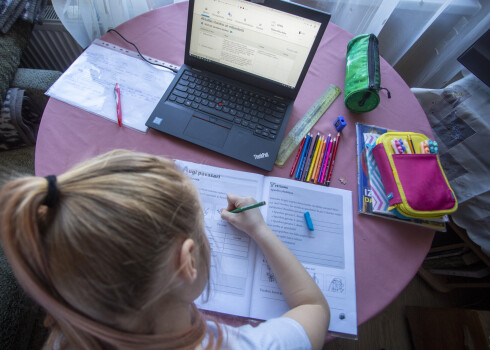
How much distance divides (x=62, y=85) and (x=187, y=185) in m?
0.57

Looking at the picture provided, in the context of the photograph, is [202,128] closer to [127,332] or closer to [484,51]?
[127,332]

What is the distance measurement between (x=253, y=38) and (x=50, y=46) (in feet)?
3.64

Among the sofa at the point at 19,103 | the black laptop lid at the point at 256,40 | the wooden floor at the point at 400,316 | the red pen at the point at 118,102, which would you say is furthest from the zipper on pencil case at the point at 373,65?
the sofa at the point at 19,103

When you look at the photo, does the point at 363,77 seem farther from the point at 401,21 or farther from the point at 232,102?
the point at 401,21

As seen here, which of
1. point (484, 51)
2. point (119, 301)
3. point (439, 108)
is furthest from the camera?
point (439, 108)

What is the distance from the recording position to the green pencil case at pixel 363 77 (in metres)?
0.75

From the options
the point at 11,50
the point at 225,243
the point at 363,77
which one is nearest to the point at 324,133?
the point at 363,77

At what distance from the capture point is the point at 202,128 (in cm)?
72

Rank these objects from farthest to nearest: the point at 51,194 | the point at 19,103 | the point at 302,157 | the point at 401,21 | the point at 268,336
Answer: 1. the point at 401,21
2. the point at 19,103
3. the point at 302,157
4. the point at 268,336
5. the point at 51,194

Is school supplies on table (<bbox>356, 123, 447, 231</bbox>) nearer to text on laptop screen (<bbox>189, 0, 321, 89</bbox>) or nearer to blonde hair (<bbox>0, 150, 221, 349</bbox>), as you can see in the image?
text on laptop screen (<bbox>189, 0, 321, 89</bbox>)

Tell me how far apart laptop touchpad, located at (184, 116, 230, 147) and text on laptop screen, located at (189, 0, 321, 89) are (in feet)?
0.56

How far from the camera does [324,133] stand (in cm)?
A: 77

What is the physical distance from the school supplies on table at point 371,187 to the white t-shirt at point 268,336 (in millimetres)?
320

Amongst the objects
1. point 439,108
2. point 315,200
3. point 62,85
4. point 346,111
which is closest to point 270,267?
point 315,200
